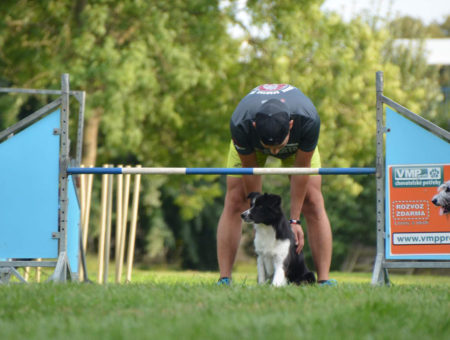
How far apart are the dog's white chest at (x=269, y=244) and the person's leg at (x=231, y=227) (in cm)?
20

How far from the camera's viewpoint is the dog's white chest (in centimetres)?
550

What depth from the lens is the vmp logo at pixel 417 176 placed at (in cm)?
537

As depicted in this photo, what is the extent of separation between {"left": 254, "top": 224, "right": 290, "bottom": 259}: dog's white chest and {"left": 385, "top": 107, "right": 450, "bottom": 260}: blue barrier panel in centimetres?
79

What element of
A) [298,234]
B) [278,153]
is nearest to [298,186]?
[278,153]

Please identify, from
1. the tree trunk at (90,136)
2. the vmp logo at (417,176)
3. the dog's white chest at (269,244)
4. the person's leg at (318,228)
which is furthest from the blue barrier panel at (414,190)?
the tree trunk at (90,136)

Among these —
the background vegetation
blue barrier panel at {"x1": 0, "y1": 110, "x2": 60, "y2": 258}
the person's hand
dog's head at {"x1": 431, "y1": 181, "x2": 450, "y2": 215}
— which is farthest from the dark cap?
the background vegetation

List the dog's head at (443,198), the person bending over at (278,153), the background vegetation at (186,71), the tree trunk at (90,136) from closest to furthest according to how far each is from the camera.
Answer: the person bending over at (278,153), the dog's head at (443,198), the background vegetation at (186,71), the tree trunk at (90,136)

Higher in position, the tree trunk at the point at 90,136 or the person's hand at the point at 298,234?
the tree trunk at the point at 90,136

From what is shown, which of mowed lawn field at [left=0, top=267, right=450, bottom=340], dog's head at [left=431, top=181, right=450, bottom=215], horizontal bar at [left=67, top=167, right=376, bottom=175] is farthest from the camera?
dog's head at [left=431, top=181, right=450, bottom=215]

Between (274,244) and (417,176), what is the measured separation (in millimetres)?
1211

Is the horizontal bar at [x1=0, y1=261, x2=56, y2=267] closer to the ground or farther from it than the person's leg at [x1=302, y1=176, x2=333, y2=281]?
closer to the ground

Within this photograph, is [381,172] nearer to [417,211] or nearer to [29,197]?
[417,211]

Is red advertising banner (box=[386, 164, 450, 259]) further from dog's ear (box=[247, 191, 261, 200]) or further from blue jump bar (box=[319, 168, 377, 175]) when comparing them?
dog's ear (box=[247, 191, 261, 200])

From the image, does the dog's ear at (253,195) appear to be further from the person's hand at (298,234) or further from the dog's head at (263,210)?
the person's hand at (298,234)
